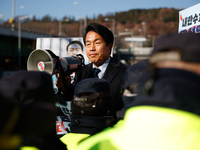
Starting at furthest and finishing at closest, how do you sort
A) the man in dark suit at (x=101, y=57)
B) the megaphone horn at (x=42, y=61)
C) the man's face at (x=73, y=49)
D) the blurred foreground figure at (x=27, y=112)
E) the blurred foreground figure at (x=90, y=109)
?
the man's face at (x=73, y=49) < the man in dark suit at (x=101, y=57) < the megaphone horn at (x=42, y=61) < the blurred foreground figure at (x=90, y=109) < the blurred foreground figure at (x=27, y=112)

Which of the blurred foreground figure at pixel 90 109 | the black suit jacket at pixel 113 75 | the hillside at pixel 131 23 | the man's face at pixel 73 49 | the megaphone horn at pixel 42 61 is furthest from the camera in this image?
the hillside at pixel 131 23

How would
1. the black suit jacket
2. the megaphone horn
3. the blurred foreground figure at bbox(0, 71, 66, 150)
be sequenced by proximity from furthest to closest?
the black suit jacket < the megaphone horn < the blurred foreground figure at bbox(0, 71, 66, 150)

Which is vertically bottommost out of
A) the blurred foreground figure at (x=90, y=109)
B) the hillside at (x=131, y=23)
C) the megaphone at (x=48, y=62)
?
the blurred foreground figure at (x=90, y=109)

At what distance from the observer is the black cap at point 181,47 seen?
1004 millimetres

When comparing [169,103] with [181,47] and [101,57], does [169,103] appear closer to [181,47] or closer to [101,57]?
[181,47]

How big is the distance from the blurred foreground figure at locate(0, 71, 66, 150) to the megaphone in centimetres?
95

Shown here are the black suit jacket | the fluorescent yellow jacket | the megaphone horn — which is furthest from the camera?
the black suit jacket

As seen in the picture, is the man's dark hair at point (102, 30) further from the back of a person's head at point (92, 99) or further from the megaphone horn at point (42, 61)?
the back of a person's head at point (92, 99)

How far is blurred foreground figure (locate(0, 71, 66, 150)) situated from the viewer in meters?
1.08

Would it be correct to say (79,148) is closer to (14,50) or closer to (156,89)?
(156,89)

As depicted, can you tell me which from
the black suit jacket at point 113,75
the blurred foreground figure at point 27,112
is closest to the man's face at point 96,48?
the black suit jacket at point 113,75

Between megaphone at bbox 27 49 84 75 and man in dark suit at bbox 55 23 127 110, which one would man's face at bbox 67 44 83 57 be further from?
megaphone at bbox 27 49 84 75

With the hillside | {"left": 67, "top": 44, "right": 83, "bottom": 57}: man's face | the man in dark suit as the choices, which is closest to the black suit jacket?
the man in dark suit

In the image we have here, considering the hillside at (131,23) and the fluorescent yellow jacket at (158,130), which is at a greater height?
the hillside at (131,23)
